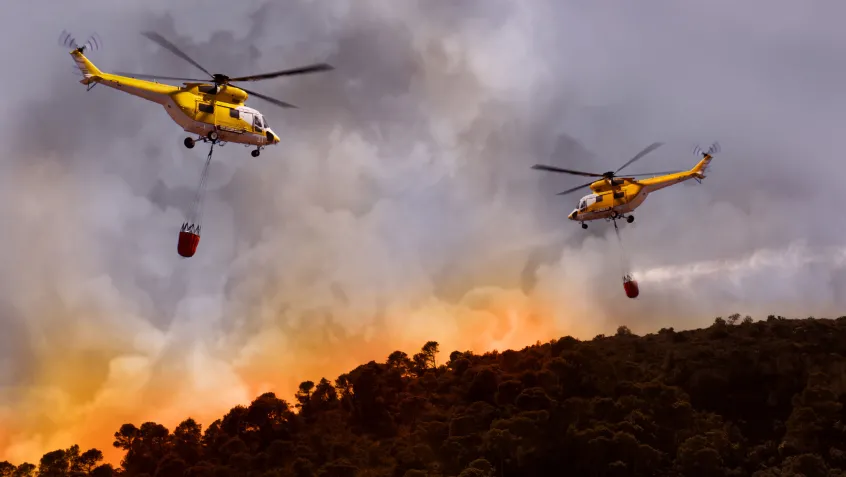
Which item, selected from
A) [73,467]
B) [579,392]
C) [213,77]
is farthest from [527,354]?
[213,77]

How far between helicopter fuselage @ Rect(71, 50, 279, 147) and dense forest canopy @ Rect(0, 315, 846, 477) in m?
54.5

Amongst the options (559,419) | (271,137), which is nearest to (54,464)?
(559,419)

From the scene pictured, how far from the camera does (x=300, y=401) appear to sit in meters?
153

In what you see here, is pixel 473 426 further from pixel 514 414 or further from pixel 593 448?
pixel 593 448

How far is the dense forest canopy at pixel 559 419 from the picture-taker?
344 feet

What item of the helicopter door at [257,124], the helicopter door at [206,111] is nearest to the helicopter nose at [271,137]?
the helicopter door at [257,124]

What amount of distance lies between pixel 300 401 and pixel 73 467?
40686mm

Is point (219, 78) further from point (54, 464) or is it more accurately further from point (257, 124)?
point (54, 464)

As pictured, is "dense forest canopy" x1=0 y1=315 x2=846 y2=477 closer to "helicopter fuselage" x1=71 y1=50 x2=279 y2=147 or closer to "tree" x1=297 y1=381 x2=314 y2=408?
"tree" x1=297 y1=381 x2=314 y2=408

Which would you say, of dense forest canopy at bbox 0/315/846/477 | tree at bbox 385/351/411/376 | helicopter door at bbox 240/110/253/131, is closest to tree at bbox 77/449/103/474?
dense forest canopy at bbox 0/315/846/477

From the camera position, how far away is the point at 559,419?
111 m

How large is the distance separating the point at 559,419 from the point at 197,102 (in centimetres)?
7083

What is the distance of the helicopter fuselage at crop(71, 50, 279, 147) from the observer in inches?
2339

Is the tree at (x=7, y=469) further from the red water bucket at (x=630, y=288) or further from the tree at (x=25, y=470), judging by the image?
the red water bucket at (x=630, y=288)
